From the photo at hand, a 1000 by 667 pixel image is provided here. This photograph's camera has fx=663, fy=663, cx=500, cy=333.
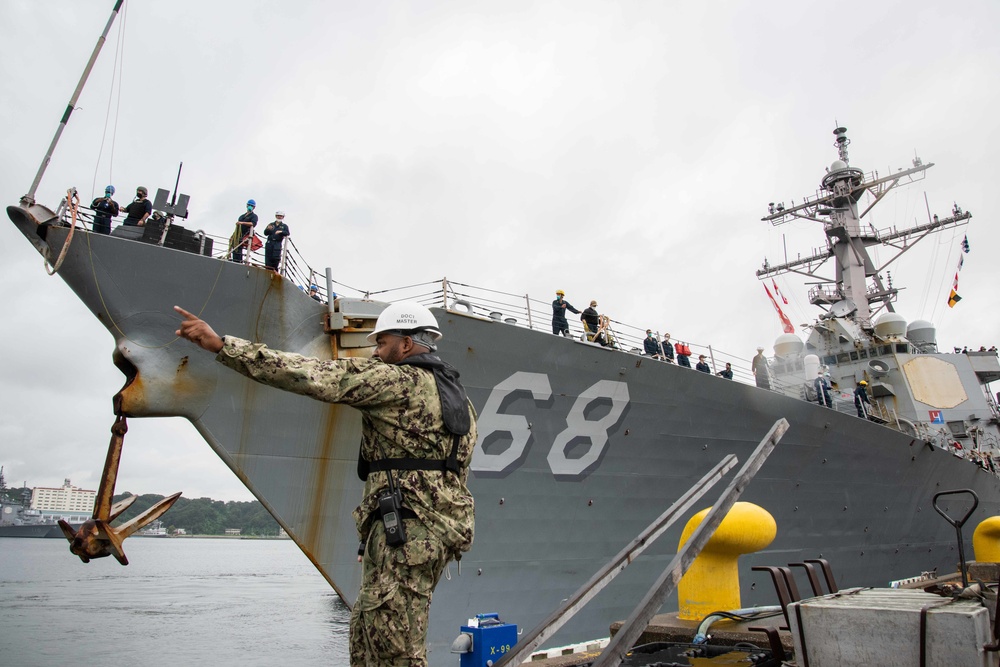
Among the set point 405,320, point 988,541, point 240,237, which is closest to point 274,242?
point 240,237

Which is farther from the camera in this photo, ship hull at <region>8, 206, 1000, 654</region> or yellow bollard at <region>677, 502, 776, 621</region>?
ship hull at <region>8, 206, 1000, 654</region>

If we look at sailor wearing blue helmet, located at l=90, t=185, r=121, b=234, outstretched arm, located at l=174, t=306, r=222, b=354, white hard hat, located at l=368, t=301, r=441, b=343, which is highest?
sailor wearing blue helmet, located at l=90, t=185, r=121, b=234

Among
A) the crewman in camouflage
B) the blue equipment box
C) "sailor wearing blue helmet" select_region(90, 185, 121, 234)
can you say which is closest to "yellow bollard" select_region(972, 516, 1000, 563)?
the blue equipment box

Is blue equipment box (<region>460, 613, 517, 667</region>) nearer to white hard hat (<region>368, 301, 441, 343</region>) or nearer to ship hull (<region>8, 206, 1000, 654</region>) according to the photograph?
white hard hat (<region>368, 301, 441, 343</region>)

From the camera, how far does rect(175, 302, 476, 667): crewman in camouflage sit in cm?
218

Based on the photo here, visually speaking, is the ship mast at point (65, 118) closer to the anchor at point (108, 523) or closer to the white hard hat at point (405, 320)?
the anchor at point (108, 523)

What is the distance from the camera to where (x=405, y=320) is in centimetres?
261

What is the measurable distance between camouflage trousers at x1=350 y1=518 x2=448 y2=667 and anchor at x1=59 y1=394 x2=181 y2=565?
146 inches

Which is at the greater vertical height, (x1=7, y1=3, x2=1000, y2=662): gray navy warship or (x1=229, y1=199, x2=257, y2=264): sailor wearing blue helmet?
(x1=229, y1=199, x2=257, y2=264): sailor wearing blue helmet

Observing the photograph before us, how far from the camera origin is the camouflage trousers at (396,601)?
7.17 feet

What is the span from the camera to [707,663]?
10.7 feet

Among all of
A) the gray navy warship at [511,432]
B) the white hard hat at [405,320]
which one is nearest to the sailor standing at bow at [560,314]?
the gray navy warship at [511,432]

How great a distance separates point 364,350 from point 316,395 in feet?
16.8

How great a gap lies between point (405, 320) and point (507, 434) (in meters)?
5.32
